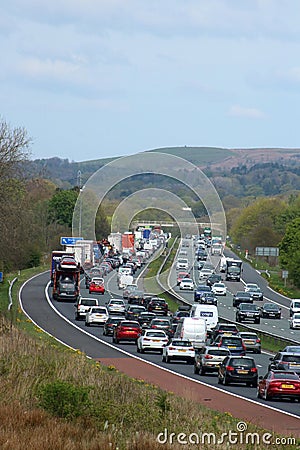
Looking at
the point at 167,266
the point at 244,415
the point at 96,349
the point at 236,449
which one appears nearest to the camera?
the point at 236,449

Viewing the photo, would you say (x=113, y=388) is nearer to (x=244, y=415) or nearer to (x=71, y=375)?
(x=71, y=375)

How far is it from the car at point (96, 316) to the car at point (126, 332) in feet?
25.0

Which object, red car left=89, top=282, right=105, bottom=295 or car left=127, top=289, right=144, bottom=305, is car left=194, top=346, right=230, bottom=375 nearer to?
car left=127, top=289, right=144, bottom=305

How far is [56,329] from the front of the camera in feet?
182

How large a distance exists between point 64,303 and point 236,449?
205ft

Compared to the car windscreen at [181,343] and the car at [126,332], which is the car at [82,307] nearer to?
the car at [126,332]

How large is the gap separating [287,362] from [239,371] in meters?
1.91

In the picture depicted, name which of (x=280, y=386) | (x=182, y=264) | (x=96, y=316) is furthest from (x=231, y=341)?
(x=182, y=264)

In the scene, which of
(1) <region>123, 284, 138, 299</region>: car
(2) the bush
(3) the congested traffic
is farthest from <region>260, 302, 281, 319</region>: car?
(2) the bush

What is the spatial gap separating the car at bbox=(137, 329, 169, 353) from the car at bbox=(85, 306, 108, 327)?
42.0 ft

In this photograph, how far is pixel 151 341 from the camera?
4894 cm

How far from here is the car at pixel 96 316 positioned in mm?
62250

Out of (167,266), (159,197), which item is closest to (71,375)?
(159,197)

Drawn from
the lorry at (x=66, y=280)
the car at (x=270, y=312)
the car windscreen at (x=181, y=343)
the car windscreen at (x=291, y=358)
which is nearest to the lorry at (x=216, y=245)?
the car at (x=270, y=312)
